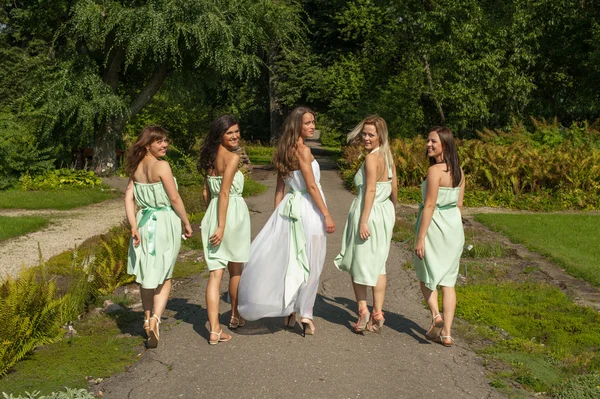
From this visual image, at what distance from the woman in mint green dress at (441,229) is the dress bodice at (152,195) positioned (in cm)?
233

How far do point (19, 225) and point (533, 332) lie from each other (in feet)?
33.8

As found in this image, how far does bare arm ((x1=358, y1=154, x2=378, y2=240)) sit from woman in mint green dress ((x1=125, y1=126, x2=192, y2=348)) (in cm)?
160

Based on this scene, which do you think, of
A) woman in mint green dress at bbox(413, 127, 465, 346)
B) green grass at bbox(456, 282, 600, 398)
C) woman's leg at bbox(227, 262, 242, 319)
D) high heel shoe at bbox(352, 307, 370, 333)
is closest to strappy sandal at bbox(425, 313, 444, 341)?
woman in mint green dress at bbox(413, 127, 465, 346)

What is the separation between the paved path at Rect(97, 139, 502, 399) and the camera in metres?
5.46

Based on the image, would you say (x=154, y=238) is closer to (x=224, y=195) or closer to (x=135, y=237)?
(x=135, y=237)

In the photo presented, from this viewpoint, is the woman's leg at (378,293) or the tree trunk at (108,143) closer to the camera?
the woman's leg at (378,293)

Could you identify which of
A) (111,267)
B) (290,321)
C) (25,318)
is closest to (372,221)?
(290,321)

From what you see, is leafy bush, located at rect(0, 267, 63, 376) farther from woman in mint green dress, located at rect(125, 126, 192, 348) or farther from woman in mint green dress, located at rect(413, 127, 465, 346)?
woman in mint green dress, located at rect(413, 127, 465, 346)

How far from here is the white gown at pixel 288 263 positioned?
682cm

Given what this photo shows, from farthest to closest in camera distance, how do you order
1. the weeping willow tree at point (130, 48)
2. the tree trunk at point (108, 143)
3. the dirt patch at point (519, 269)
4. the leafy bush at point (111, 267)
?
the tree trunk at point (108, 143)
the weeping willow tree at point (130, 48)
the dirt patch at point (519, 269)
the leafy bush at point (111, 267)

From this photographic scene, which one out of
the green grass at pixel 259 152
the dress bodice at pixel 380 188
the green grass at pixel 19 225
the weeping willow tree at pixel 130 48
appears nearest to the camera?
the dress bodice at pixel 380 188

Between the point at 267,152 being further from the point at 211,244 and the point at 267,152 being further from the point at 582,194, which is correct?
the point at 211,244

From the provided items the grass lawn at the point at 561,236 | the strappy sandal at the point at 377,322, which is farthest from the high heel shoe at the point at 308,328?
the grass lawn at the point at 561,236

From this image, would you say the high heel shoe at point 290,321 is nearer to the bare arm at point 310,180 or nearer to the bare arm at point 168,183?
the bare arm at point 310,180
